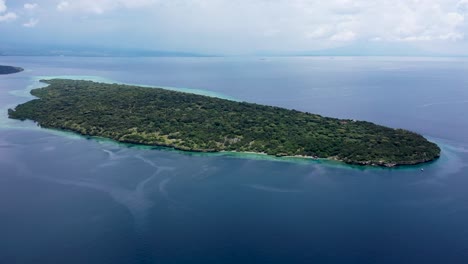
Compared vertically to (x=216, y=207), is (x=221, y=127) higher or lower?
higher

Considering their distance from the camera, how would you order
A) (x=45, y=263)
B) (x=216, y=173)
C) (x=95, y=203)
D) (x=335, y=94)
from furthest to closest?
(x=335, y=94) < (x=216, y=173) < (x=95, y=203) < (x=45, y=263)

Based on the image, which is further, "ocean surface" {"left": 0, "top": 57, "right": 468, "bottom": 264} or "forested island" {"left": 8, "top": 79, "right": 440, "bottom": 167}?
"forested island" {"left": 8, "top": 79, "right": 440, "bottom": 167}

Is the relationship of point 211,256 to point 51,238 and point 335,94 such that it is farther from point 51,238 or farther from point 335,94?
point 335,94

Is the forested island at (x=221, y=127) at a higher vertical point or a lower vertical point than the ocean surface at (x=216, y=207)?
higher

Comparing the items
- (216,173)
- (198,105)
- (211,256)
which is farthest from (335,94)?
(211,256)

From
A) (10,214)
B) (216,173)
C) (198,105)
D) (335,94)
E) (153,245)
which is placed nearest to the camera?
(153,245)

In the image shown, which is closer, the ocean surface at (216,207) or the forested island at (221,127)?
the ocean surface at (216,207)

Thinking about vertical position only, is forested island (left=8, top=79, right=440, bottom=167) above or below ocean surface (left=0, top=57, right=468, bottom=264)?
above

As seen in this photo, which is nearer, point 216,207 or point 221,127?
point 216,207
